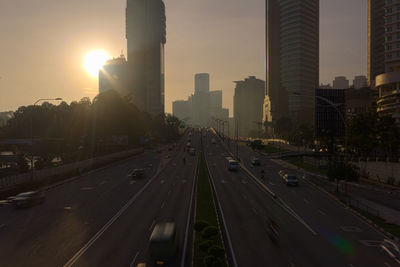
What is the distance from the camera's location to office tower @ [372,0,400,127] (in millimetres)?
75500

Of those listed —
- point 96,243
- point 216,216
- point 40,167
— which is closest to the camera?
point 96,243

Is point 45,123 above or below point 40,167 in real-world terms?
above

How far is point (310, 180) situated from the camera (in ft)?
181

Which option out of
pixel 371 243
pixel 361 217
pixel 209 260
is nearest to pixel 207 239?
pixel 209 260

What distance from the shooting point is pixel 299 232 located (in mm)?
26984

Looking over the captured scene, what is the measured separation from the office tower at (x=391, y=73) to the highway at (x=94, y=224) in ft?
181

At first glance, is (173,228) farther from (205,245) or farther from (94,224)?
(94,224)

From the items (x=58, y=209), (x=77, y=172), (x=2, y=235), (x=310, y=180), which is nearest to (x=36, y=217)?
(x=58, y=209)

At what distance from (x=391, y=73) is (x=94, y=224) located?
7465 cm

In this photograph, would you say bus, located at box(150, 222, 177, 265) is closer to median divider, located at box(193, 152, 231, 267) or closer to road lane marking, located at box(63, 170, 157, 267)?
median divider, located at box(193, 152, 231, 267)

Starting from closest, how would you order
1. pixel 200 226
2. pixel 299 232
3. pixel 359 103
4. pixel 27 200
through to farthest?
pixel 200 226 < pixel 299 232 < pixel 27 200 < pixel 359 103

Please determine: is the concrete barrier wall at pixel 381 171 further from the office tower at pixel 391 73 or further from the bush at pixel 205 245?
the bush at pixel 205 245

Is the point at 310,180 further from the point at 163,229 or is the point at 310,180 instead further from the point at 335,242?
the point at 163,229

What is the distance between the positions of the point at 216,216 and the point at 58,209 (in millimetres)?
17177
